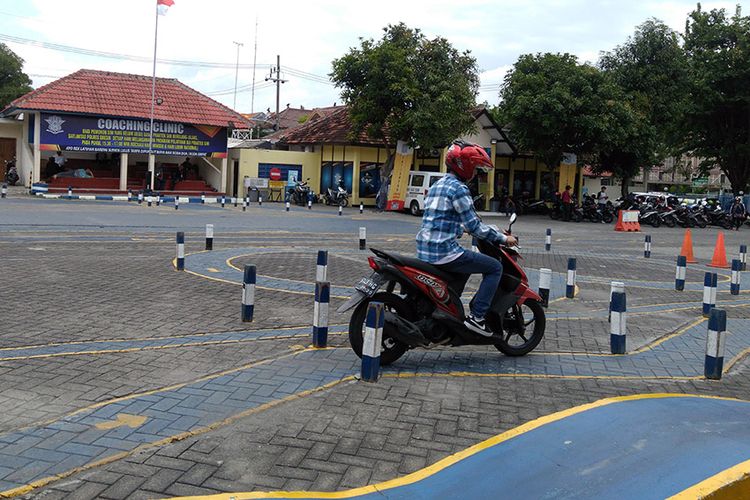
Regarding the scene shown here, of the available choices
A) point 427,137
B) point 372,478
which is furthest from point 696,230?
point 372,478

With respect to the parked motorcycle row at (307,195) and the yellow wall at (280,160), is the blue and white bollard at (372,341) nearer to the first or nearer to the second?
the parked motorcycle row at (307,195)

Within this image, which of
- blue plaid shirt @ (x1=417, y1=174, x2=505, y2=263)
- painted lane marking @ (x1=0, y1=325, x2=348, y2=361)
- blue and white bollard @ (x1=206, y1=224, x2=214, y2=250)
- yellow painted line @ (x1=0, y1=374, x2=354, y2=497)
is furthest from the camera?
blue and white bollard @ (x1=206, y1=224, x2=214, y2=250)

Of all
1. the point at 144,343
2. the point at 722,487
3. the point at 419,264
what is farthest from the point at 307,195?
the point at 722,487

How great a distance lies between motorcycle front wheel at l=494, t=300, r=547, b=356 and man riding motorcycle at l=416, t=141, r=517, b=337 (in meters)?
0.72

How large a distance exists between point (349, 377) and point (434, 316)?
0.89m

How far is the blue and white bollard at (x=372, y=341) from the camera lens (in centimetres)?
568

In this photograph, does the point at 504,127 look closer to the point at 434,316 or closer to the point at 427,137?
the point at 427,137

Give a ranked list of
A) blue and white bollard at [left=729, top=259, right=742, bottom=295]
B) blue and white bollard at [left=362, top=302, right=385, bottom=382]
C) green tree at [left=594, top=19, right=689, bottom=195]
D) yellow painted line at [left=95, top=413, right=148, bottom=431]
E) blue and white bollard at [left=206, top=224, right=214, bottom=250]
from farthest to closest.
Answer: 1. green tree at [left=594, top=19, right=689, bottom=195]
2. blue and white bollard at [left=206, top=224, right=214, bottom=250]
3. blue and white bollard at [left=729, top=259, right=742, bottom=295]
4. blue and white bollard at [left=362, top=302, right=385, bottom=382]
5. yellow painted line at [left=95, top=413, right=148, bottom=431]

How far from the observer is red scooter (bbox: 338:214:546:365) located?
19.9 ft

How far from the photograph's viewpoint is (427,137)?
107ft

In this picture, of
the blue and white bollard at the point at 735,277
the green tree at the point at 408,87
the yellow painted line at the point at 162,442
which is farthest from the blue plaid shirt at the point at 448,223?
the green tree at the point at 408,87

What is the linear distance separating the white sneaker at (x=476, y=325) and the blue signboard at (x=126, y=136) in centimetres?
3229

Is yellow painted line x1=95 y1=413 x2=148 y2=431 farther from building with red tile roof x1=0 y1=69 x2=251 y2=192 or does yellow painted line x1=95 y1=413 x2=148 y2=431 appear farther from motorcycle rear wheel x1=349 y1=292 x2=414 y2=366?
building with red tile roof x1=0 y1=69 x2=251 y2=192

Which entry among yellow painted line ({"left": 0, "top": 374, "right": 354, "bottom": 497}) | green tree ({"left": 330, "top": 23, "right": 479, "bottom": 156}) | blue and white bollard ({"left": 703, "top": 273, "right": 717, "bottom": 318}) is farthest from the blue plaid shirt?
green tree ({"left": 330, "top": 23, "right": 479, "bottom": 156})
